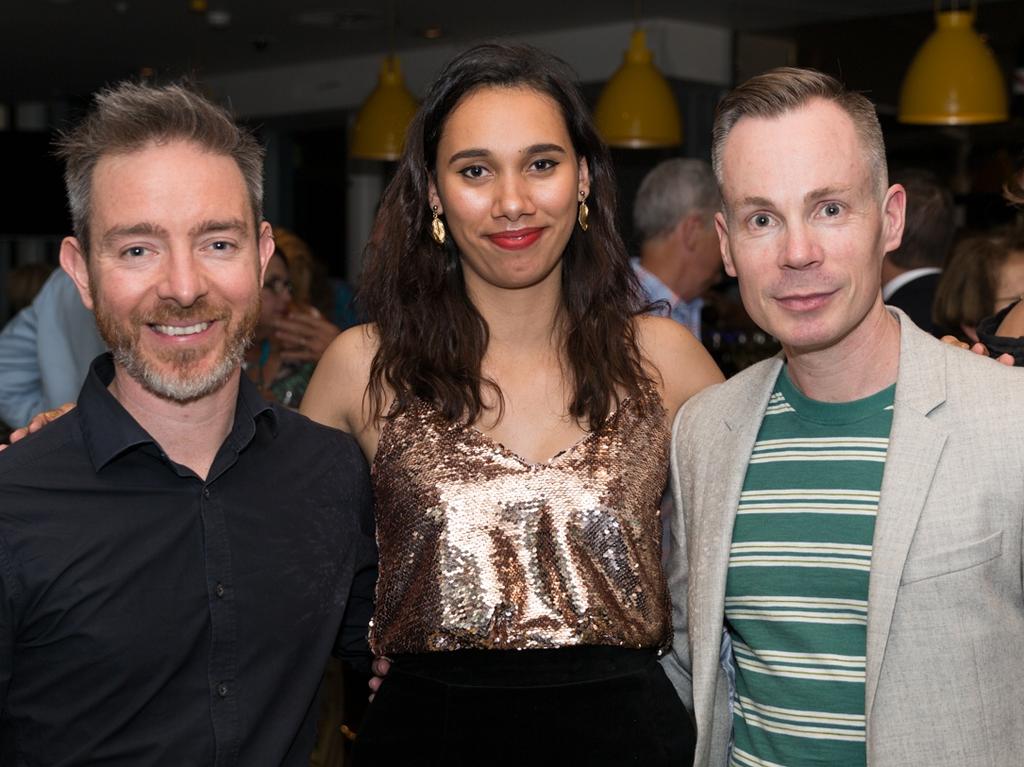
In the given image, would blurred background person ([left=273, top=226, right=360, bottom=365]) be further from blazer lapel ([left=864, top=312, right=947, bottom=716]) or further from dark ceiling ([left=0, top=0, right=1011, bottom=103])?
dark ceiling ([left=0, top=0, right=1011, bottom=103])

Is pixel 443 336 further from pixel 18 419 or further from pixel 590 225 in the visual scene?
pixel 18 419

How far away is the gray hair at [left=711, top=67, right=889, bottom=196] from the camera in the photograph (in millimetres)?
1853

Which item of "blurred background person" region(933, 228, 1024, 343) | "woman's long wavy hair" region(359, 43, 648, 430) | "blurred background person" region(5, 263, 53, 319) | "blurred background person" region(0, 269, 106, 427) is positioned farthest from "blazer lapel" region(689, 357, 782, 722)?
"blurred background person" region(5, 263, 53, 319)

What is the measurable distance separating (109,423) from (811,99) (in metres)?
1.06

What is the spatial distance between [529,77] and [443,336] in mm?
471

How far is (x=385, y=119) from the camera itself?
632cm

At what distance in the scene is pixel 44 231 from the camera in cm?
895

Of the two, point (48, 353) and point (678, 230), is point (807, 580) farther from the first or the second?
point (678, 230)

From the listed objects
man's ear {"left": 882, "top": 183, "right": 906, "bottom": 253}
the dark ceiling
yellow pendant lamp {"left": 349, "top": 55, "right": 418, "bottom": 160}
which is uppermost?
the dark ceiling

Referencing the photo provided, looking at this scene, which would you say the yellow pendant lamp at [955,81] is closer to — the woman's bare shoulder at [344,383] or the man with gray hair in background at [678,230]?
the man with gray hair in background at [678,230]

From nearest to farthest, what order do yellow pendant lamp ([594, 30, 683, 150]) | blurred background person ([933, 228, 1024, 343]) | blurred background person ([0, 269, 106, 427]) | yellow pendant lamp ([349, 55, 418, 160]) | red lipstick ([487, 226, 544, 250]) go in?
1. red lipstick ([487, 226, 544, 250])
2. blurred background person ([933, 228, 1024, 343])
3. blurred background person ([0, 269, 106, 427])
4. yellow pendant lamp ([594, 30, 683, 150])
5. yellow pendant lamp ([349, 55, 418, 160])

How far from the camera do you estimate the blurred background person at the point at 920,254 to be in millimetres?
4438

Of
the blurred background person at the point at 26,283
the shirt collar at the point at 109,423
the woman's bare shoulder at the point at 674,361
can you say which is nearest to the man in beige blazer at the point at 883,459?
the woman's bare shoulder at the point at 674,361

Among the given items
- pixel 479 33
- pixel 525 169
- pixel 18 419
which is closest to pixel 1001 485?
pixel 525 169
